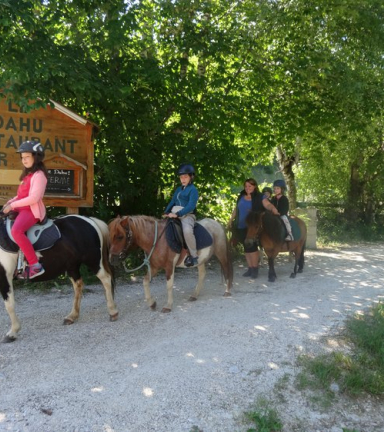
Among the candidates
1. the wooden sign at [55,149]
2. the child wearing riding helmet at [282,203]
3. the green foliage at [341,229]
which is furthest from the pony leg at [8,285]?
the green foliage at [341,229]

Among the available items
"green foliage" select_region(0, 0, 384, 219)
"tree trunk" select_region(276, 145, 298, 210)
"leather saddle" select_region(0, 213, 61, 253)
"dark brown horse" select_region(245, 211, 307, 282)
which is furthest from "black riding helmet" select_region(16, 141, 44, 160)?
"tree trunk" select_region(276, 145, 298, 210)

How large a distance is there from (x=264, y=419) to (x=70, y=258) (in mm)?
3285

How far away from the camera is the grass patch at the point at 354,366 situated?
406cm

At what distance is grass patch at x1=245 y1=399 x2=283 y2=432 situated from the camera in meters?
3.35

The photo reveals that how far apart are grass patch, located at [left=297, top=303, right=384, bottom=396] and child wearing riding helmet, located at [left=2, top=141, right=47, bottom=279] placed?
11.3ft

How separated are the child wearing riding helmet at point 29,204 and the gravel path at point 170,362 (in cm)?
104

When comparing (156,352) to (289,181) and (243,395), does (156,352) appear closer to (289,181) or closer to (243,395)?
(243,395)

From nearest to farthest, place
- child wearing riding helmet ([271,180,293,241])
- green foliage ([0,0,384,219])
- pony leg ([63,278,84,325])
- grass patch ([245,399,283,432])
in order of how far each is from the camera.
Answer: grass patch ([245,399,283,432]) → pony leg ([63,278,84,325]) → green foliage ([0,0,384,219]) → child wearing riding helmet ([271,180,293,241])

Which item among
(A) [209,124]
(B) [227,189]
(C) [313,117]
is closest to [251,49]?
(A) [209,124]

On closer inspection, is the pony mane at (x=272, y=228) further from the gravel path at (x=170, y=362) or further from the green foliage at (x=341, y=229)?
the green foliage at (x=341, y=229)

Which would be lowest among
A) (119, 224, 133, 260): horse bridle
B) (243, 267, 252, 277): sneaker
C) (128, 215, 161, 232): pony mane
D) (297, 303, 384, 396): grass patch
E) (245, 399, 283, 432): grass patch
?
(245, 399, 283, 432): grass patch

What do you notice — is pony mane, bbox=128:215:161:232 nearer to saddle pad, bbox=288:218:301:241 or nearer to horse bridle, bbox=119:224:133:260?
horse bridle, bbox=119:224:133:260

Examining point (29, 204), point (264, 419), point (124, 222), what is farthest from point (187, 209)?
point (264, 419)

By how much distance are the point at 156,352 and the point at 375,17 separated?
9.14 metres
